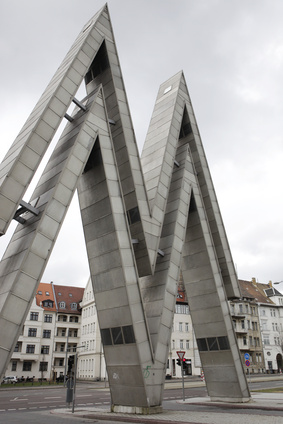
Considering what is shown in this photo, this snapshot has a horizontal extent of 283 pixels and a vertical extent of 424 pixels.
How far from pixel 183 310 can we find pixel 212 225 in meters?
47.6

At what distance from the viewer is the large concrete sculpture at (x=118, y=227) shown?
16.0 metres

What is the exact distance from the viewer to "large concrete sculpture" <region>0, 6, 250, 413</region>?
1599 cm

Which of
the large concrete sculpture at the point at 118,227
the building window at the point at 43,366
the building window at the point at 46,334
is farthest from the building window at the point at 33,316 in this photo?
the large concrete sculpture at the point at 118,227

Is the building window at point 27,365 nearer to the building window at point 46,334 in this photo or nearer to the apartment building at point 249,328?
the building window at point 46,334

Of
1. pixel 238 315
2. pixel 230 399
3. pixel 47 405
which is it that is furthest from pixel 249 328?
pixel 47 405

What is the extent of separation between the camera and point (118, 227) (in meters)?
20.8

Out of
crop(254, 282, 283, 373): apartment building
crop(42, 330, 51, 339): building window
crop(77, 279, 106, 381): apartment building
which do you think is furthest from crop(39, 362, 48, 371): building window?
crop(254, 282, 283, 373): apartment building

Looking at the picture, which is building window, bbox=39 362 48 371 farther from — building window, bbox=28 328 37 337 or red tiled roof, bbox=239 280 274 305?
red tiled roof, bbox=239 280 274 305

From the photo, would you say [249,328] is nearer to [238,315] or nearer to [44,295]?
[238,315]

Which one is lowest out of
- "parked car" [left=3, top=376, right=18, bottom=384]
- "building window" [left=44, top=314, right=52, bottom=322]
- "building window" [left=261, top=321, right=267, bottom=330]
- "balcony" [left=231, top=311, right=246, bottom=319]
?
"parked car" [left=3, top=376, right=18, bottom=384]

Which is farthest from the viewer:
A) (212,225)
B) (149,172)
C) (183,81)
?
(183,81)

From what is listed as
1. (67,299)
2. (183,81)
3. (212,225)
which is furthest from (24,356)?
(183,81)

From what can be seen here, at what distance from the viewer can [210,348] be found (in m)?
26.8

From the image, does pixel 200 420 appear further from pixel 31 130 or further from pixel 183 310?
pixel 183 310
